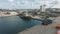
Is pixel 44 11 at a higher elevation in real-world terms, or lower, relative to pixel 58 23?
higher

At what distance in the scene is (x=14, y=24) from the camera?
202cm

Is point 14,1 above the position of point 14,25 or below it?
above

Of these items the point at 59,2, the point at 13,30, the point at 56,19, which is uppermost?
the point at 59,2

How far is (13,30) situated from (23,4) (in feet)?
1.43

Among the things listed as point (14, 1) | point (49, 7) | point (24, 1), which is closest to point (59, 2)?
point (49, 7)

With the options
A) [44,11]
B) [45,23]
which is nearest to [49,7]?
[44,11]

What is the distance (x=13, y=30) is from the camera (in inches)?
78.6

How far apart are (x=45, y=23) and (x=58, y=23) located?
0.20 metres

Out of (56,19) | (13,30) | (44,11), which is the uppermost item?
(44,11)

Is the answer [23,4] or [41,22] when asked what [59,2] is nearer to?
[41,22]

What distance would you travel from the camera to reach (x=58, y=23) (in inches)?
79.1

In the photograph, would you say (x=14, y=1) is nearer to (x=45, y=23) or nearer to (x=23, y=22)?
(x=23, y=22)

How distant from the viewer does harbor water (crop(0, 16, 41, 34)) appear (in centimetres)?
199

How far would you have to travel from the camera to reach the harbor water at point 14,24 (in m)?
1.99
